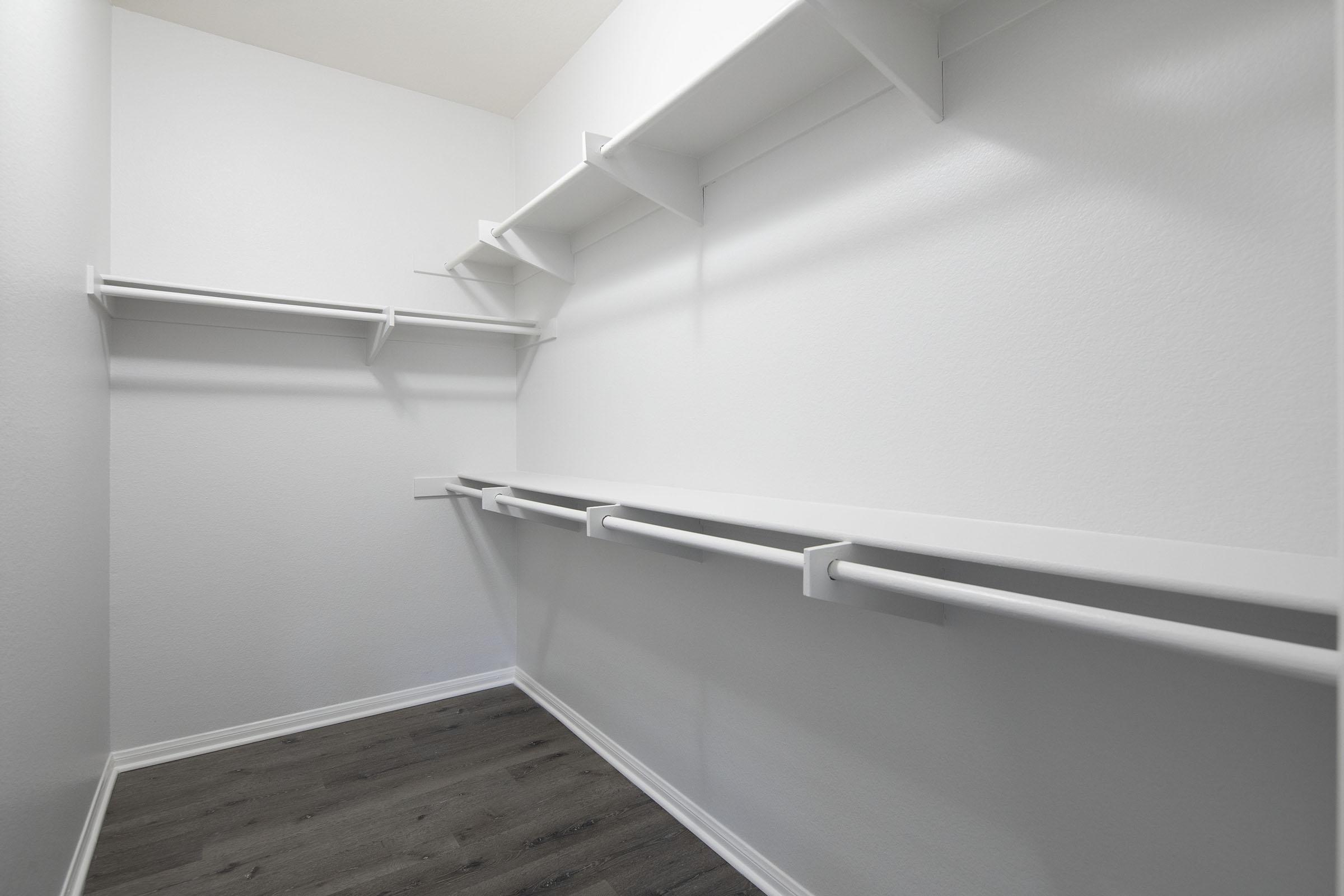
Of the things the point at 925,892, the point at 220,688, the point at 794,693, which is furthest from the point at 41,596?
the point at 925,892

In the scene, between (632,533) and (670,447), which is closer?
(632,533)

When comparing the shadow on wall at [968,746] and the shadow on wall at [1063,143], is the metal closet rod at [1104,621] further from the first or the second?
the shadow on wall at [1063,143]

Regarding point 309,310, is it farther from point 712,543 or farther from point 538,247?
point 712,543

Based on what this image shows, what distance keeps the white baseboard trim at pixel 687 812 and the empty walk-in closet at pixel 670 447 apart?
12 millimetres

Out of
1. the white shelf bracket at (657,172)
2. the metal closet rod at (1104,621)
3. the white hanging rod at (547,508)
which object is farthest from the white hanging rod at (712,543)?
the white shelf bracket at (657,172)

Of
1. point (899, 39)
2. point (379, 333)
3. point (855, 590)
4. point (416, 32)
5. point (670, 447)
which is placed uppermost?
point (416, 32)

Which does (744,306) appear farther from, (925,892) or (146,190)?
(146,190)

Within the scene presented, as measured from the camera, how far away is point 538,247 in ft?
7.45

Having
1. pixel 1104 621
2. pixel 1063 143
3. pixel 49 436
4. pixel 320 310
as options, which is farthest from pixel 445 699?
pixel 1063 143

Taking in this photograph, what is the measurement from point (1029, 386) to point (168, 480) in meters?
2.46

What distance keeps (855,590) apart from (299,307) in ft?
6.36

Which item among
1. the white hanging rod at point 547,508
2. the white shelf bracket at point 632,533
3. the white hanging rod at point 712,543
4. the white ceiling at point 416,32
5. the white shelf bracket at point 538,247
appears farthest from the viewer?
the white shelf bracket at point 538,247

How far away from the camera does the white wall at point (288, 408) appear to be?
2.12m

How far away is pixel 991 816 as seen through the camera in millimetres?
1094
